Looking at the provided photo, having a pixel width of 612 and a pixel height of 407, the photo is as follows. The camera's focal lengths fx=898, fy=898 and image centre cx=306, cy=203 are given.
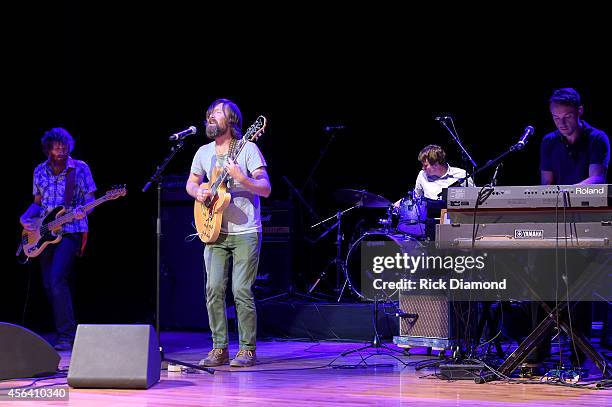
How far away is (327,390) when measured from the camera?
4.66m

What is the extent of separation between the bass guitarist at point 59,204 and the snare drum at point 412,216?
100 inches

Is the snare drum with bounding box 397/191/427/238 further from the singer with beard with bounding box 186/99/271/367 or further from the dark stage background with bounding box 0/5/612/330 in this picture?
the singer with beard with bounding box 186/99/271/367

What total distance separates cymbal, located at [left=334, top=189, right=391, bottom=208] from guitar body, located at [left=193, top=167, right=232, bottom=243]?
2303 millimetres

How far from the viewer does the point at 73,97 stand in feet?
28.6

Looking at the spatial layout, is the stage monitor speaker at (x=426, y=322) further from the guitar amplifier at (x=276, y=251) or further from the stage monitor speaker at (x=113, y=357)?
the stage monitor speaker at (x=113, y=357)

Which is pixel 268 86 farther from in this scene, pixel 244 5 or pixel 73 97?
pixel 73 97

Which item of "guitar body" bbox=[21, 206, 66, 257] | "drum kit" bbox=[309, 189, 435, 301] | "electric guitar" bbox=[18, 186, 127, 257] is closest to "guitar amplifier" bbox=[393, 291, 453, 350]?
"drum kit" bbox=[309, 189, 435, 301]

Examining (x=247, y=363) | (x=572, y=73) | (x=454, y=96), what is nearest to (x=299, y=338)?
(x=247, y=363)

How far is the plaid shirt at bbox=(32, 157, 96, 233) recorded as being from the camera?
23.8ft

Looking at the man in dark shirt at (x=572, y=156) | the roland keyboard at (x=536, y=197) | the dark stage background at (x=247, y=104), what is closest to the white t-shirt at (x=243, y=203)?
the roland keyboard at (x=536, y=197)

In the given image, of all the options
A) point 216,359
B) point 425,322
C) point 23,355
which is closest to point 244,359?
point 216,359

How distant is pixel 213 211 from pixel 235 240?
0.24 m

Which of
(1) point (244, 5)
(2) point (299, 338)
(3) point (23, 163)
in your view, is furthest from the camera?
(1) point (244, 5)

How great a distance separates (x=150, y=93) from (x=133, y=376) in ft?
16.7
